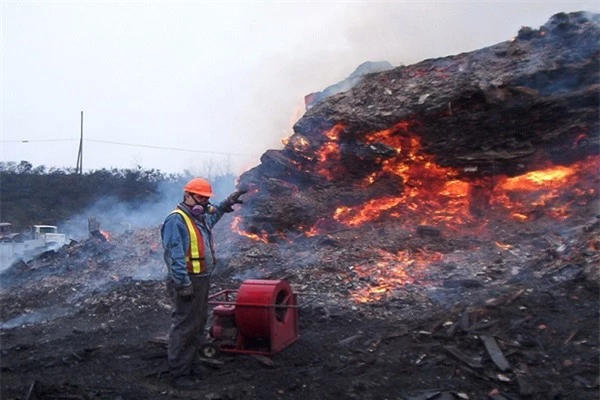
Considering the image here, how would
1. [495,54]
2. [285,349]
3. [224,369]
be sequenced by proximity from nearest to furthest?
[224,369] → [285,349] → [495,54]

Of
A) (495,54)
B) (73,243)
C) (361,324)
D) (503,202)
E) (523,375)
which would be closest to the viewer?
(523,375)

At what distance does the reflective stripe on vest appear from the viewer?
5434 mm

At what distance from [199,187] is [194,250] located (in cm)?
71

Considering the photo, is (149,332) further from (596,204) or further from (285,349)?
(596,204)

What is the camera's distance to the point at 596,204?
9.10 m

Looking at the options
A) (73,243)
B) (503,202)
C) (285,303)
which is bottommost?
(73,243)

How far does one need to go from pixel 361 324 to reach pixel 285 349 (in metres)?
1.25

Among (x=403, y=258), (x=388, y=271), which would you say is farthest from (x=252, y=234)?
(x=388, y=271)

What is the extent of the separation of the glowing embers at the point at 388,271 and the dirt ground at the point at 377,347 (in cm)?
23

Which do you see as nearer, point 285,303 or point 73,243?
point 285,303

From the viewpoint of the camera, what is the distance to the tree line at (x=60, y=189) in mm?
28312

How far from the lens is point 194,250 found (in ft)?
17.9

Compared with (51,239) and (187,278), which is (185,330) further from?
(51,239)

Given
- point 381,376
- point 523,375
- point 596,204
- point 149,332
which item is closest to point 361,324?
point 381,376
